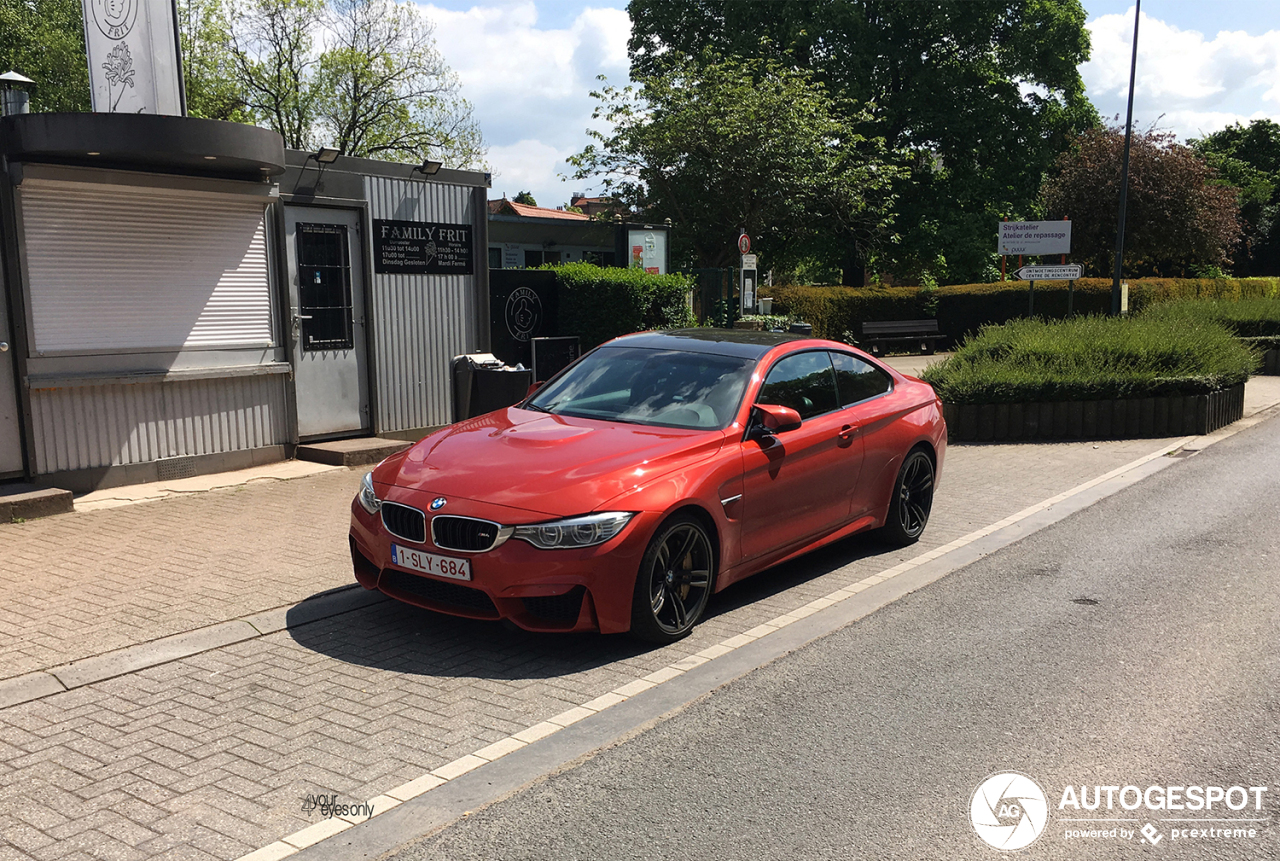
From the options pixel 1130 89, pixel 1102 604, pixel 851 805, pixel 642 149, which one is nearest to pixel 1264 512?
pixel 1102 604

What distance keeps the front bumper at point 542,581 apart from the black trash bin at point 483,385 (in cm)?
550

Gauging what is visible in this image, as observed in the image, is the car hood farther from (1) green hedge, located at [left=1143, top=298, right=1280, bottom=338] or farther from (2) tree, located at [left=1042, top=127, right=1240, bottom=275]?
(2) tree, located at [left=1042, top=127, right=1240, bottom=275]

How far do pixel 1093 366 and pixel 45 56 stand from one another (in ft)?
122

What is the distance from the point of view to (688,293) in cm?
1557

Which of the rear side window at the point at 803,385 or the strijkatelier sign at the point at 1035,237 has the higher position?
the strijkatelier sign at the point at 1035,237

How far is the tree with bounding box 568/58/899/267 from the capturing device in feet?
74.1

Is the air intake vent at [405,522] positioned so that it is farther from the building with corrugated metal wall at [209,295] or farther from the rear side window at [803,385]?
the building with corrugated metal wall at [209,295]

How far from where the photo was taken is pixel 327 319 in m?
10.8

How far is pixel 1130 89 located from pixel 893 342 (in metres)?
8.13

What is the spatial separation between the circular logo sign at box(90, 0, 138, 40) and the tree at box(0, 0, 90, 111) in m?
30.9

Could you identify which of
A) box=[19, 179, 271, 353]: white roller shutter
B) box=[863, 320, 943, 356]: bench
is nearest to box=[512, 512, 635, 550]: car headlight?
box=[19, 179, 271, 353]: white roller shutter

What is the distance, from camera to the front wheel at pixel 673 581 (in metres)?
5.11

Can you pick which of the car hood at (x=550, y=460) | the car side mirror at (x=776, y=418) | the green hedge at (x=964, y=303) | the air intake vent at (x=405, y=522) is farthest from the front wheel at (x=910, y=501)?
the green hedge at (x=964, y=303)

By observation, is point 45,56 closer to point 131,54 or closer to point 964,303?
point 964,303
